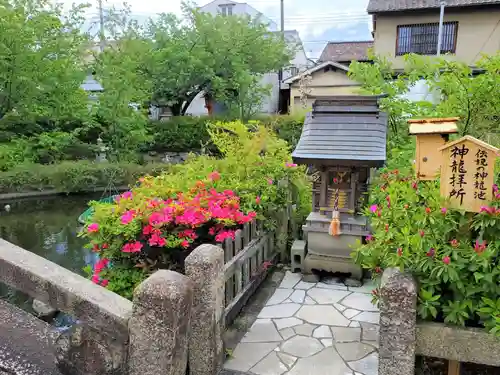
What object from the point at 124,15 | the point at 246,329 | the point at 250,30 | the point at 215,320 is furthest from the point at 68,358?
the point at 124,15

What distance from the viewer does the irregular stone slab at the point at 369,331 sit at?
4.15 meters

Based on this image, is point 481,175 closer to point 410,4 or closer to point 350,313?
point 350,313

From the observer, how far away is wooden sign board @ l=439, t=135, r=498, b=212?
101 inches

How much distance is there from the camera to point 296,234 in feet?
21.2

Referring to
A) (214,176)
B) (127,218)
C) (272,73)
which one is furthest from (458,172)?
(272,73)

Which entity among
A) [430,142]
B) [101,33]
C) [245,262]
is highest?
[101,33]

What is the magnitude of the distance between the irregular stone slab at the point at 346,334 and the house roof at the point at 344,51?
84.5ft

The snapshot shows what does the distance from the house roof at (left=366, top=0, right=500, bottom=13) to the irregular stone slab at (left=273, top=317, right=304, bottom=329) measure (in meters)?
19.6

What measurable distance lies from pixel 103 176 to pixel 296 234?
11392 millimetres

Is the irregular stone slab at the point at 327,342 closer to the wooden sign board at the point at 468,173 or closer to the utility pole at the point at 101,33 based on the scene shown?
the wooden sign board at the point at 468,173

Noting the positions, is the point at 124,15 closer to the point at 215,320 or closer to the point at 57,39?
the point at 57,39

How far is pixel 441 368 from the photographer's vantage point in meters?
3.05

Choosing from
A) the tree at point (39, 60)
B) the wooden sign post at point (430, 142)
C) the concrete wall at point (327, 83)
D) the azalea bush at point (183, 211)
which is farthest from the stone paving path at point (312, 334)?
the concrete wall at point (327, 83)

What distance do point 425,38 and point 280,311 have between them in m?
20.1
